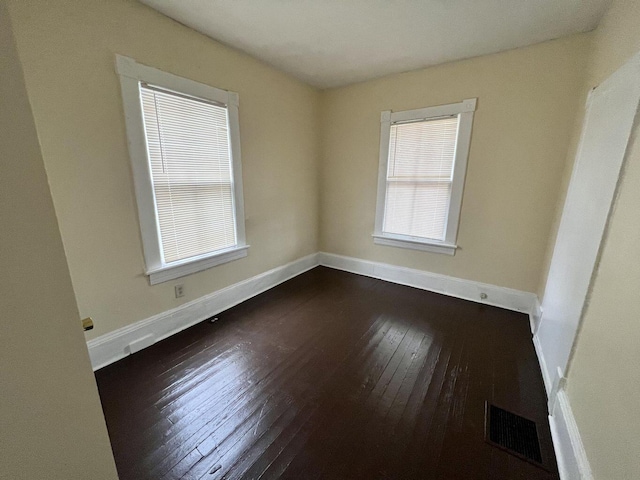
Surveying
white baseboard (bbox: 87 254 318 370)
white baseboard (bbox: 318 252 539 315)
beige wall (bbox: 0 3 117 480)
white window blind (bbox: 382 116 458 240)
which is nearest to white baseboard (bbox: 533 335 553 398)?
white baseboard (bbox: 318 252 539 315)

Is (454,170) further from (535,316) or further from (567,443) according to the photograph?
(567,443)

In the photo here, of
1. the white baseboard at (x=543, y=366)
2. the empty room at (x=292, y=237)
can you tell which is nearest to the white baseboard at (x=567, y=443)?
the empty room at (x=292, y=237)

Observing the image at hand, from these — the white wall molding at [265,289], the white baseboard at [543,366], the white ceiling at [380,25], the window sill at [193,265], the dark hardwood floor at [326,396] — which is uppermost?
the white ceiling at [380,25]

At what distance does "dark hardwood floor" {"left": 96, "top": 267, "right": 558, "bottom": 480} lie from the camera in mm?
1284

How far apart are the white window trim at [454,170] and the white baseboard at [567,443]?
1778 millimetres

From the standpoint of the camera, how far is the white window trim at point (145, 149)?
5.96 ft

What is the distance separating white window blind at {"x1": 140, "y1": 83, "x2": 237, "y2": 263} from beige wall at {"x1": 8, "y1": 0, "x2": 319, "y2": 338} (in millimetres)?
193

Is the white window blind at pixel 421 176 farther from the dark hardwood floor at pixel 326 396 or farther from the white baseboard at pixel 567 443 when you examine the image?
the white baseboard at pixel 567 443

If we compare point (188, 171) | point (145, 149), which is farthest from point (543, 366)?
point (145, 149)

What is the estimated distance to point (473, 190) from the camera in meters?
2.78

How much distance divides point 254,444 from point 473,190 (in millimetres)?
2951

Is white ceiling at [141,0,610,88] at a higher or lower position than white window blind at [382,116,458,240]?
higher

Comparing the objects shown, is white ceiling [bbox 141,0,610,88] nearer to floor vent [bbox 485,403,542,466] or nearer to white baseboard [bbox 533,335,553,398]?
white baseboard [bbox 533,335,553,398]

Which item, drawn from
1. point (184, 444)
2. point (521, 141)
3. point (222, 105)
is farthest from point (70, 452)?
point (521, 141)
